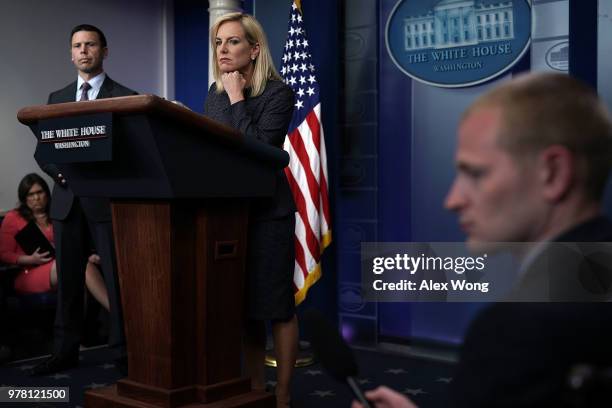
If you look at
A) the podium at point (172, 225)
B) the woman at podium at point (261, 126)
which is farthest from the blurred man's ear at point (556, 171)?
the woman at podium at point (261, 126)

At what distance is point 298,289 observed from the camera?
3.86 meters

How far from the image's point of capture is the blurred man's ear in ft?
2.26

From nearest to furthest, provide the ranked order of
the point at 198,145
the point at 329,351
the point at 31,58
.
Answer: the point at 329,351 < the point at 198,145 < the point at 31,58

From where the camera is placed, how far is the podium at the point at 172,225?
6.45 feet

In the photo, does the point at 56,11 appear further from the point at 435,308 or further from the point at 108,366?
the point at 435,308

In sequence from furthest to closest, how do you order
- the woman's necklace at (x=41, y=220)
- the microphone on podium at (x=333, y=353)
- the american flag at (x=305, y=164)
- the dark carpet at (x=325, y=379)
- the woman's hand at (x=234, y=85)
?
1. the woman's necklace at (x=41, y=220)
2. the american flag at (x=305, y=164)
3. the dark carpet at (x=325, y=379)
4. the woman's hand at (x=234, y=85)
5. the microphone on podium at (x=333, y=353)

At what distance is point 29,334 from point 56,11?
7.51 ft

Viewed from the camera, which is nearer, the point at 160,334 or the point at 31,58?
the point at 160,334

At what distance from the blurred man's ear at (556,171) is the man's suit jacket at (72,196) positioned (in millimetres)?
2907

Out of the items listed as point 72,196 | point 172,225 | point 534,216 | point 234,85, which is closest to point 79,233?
point 72,196

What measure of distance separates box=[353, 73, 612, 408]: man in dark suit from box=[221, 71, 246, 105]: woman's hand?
1.73 meters

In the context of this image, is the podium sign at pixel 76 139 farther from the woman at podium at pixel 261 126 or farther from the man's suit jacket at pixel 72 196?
the man's suit jacket at pixel 72 196

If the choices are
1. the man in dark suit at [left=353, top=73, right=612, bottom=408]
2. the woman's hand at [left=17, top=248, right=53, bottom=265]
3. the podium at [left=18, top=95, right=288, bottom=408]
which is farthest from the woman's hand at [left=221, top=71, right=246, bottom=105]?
the woman's hand at [left=17, top=248, right=53, bottom=265]

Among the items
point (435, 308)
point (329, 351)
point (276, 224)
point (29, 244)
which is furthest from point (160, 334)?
point (29, 244)
